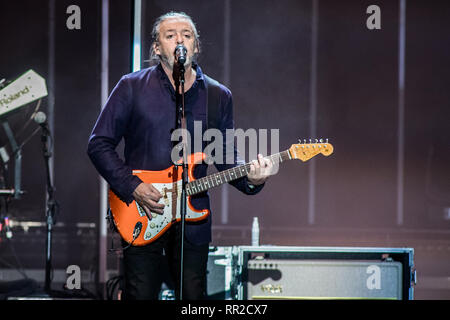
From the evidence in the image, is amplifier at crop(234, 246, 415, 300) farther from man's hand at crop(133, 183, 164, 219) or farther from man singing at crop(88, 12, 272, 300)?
man's hand at crop(133, 183, 164, 219)

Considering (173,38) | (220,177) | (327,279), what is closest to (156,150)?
(220,177)

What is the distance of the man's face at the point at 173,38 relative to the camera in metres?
2.66

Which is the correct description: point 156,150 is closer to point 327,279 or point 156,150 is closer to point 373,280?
point 327,279

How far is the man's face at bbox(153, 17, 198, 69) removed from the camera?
266 centimetres

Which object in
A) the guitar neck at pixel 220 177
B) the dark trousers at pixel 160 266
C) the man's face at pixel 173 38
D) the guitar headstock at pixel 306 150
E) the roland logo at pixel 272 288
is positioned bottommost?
the roland logo at pixel 272 288

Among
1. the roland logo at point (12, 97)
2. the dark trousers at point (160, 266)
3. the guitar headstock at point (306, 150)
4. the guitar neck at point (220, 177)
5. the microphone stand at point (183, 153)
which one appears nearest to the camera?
the microphone stand at point (183, 153)

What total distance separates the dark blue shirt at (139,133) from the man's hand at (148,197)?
3 centimetres

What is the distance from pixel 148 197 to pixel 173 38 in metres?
0.81

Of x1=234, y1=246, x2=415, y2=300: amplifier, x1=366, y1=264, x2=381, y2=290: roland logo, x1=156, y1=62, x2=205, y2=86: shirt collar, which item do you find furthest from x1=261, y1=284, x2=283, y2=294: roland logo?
x1=156, y1=62, x2=205, y2=86: shirt collar

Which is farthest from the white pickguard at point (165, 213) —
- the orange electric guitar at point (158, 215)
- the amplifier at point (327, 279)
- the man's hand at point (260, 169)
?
the amplifier at point (327, 279)

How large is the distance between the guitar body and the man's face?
0.52 metres

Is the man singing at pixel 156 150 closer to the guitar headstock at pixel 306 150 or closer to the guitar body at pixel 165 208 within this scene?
the guitar body at pixel 165 208
